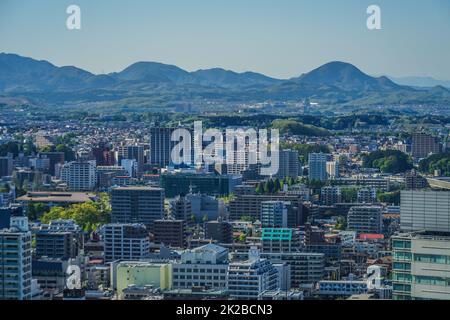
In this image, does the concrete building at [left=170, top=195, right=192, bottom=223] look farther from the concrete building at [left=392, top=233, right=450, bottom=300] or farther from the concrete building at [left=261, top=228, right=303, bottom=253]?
the concrete building at [left=392, top=233, right=450, bottom=300]

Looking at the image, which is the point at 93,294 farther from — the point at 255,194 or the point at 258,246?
the point at 255,194

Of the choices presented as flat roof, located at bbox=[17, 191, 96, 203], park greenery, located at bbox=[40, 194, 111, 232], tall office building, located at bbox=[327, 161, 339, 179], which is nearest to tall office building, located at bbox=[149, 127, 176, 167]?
tall office building, located at bbox=[327, 161, 339, 179]

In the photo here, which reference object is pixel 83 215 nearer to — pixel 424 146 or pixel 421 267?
pixel 421 267

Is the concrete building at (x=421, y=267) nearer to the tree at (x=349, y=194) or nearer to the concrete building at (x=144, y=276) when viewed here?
the concrete building at (x=144, y=276)

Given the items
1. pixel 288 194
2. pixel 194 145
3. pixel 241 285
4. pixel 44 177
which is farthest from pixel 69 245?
pixel 194 145

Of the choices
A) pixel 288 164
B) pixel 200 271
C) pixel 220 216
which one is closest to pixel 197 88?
pixel 288 164

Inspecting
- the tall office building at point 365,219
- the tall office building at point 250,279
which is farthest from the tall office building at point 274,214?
the tall office building at point 250,279
